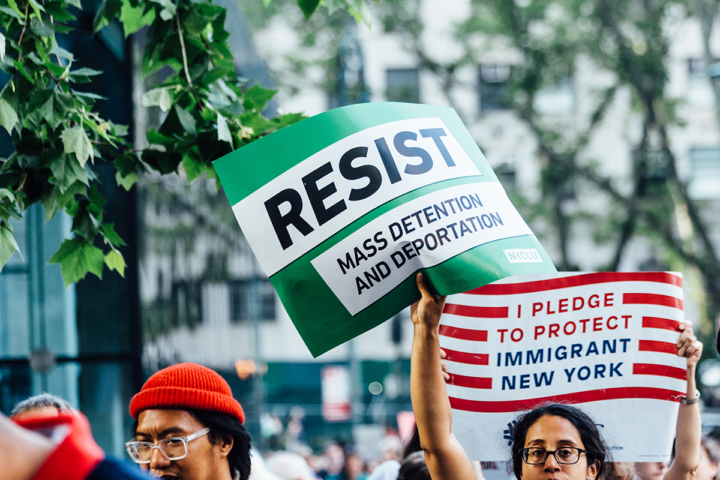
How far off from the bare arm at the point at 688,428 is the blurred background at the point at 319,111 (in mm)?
A: 1657

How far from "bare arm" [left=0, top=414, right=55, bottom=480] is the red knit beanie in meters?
1.44

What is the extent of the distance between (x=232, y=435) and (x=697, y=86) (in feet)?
102

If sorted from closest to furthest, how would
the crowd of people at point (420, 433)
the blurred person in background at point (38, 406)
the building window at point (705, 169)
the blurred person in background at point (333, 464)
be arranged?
the crowd of people at point (420, 433) < the blurred person in background at point (38, 406) < the blurred person in background at point (333, 464) < the building window at point (705, 169)

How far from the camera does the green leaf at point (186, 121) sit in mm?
2732

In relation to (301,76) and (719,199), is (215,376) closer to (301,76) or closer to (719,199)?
(301,76)

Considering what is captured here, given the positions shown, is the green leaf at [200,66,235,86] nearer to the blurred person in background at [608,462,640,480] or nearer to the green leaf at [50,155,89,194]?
the green leaf at [50,155,89,194]

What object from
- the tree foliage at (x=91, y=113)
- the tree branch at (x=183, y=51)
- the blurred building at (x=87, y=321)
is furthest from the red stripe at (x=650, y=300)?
the blurred building at (x=87, y=321)

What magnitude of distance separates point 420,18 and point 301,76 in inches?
126

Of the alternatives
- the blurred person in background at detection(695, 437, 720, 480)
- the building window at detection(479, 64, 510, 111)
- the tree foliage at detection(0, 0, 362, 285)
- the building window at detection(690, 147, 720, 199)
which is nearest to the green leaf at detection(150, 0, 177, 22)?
the tree foliage at detection(0, 0, 362, 285)

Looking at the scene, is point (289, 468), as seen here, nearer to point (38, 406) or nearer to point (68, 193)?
point (38, 406)

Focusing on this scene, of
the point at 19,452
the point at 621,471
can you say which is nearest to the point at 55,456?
the point at 19,452

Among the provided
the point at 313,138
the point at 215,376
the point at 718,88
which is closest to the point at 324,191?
the point at 313,138

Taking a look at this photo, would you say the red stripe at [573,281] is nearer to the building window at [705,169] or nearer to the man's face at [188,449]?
the man's face at [188,449]

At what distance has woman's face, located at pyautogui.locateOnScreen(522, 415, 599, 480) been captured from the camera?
2.49 meters
